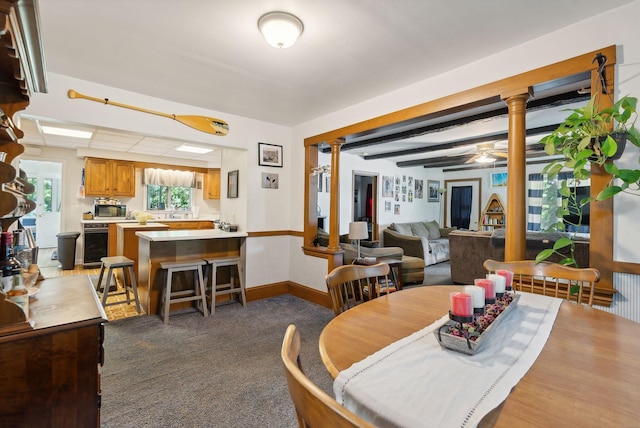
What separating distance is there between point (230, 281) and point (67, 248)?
3.90 meters

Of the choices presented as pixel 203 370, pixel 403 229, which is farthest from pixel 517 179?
pixel 403 229

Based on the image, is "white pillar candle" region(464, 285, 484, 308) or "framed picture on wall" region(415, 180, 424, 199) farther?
"framed picture on wall" region(415, 180, 424, 199)

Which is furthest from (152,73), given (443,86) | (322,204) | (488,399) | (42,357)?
(322,204)

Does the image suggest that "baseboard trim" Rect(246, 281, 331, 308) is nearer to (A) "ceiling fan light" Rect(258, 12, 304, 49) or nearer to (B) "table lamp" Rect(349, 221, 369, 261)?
(B) "table lamp" Rect(349, 221, 369, 261)

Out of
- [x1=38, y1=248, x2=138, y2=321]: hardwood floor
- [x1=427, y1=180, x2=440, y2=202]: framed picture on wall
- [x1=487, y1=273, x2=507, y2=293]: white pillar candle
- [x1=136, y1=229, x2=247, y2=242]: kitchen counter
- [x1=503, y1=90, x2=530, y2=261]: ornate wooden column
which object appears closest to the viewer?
[x1=487, y1=273, x2=507, y2=293]: white pillar candle

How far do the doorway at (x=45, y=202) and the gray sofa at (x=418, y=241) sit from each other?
767 cm

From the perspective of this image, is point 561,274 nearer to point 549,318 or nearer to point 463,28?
point 549,318

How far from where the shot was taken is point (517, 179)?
2.21m

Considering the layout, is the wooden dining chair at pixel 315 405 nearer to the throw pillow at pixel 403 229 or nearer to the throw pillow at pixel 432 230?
the throw pillow at pixel 403 229

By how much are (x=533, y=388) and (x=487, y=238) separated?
415cm

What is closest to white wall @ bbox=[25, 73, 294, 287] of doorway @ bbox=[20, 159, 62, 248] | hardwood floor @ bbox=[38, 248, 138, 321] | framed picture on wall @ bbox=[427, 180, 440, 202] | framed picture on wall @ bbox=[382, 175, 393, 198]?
hardwood floor @ bbox=[38, 248, 138, 321]

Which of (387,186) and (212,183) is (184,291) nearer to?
(212,183)

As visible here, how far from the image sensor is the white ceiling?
178cm

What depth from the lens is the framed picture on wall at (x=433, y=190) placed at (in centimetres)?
898
